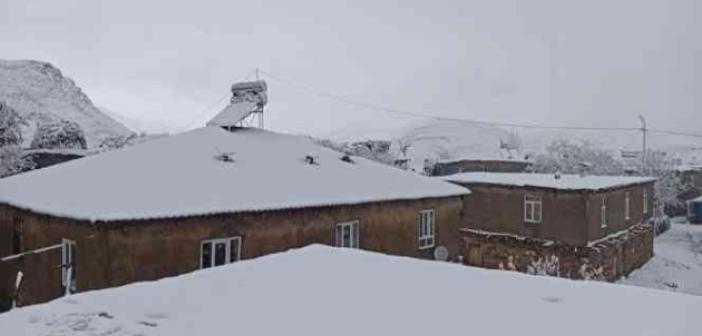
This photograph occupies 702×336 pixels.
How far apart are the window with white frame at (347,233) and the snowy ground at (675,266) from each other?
16.5 meters

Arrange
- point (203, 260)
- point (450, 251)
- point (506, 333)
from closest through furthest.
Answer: point (506, 333)
point (203, 260)
point (450, 251)

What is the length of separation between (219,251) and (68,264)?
11.3 ft

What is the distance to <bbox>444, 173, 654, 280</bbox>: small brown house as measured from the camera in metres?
27.7

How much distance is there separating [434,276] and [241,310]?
7.23 ft

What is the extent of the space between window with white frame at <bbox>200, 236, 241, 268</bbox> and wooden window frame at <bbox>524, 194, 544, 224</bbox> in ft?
60.9

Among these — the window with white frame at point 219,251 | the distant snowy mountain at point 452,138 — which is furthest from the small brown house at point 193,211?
the distant snowy mountain at point 452,138

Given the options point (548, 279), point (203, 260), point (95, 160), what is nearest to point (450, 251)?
point (203, 260)

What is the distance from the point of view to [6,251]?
16.9 m

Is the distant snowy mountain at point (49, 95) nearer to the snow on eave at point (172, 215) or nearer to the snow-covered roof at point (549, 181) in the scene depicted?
the snow-covered roof at point (549, 181)

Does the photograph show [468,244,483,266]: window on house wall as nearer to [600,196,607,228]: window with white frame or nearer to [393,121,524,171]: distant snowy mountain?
[600,196,607,228]: window with white frame

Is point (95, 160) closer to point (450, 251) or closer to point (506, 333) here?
point (450, 251)

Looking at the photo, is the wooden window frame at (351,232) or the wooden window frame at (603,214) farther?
the wooden window frame at (603,214)

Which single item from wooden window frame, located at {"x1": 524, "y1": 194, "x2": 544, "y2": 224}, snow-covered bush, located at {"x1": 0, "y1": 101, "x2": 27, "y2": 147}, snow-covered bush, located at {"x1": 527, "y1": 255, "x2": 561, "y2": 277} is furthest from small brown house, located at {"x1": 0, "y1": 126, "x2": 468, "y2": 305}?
snow-covered bush, located at {"x1": 0, "y1": 101, "x2": 27, "y2": 147}

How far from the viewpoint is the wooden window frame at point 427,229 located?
2014cm
